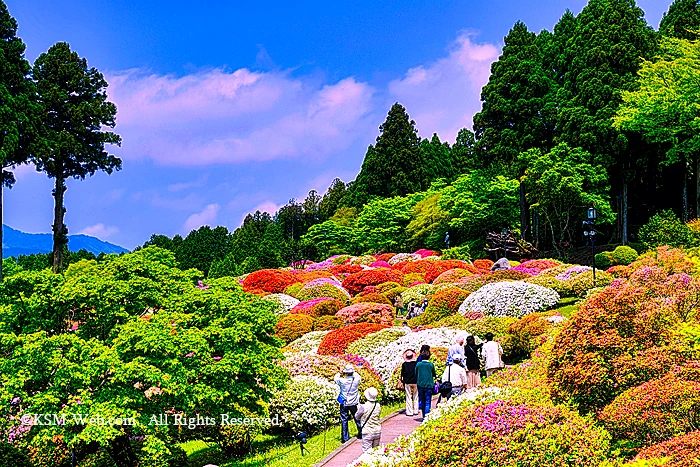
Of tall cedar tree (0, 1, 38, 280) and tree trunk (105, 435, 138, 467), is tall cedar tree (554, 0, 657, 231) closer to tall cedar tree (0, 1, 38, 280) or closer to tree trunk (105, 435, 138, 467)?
tall cedar tree (0, 1, 38, 280)

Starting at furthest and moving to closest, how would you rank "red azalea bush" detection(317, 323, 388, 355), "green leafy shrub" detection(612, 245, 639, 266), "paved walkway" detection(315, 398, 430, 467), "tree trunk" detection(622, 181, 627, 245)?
"tree trunk" detection(622, 181, 627, 245) → "green leafy shrub" detection(612, 245, 639, 266) → "red azalea bush" detection(317, 323, 388, 355) → "paved walkway" detection(315, 398, 430, 467)

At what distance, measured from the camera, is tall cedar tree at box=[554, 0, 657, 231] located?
3559cm

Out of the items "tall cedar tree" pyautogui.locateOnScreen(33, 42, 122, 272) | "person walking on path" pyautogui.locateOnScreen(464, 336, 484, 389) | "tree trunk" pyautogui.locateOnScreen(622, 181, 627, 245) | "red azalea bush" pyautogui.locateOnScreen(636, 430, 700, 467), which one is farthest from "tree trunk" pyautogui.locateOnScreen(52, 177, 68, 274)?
"red azalea bush" pyautogui.locateOnScreen(636, 430, 700, 467)

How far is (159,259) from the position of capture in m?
15.9

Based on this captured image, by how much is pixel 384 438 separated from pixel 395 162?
51.8m

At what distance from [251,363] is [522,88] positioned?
33.8 m

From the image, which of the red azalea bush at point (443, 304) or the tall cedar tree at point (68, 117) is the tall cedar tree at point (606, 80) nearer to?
the red azalea bush at point (443, 304)

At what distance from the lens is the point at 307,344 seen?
2086 cm

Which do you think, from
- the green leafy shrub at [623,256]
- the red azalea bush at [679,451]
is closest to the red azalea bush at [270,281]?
the green leafy shrub at [623,256]

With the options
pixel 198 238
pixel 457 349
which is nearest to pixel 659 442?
pixel 457 349

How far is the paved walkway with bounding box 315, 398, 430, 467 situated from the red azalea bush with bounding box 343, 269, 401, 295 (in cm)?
1946

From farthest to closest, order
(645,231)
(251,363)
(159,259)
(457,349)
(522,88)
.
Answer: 1. (522,88)
2. (645,231)
3. (159,259)
4. (457,349)
5. (251,363)

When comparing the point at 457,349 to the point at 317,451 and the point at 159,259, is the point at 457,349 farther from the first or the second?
the point at 159,259

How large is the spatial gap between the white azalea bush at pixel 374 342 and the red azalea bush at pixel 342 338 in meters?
0.75
